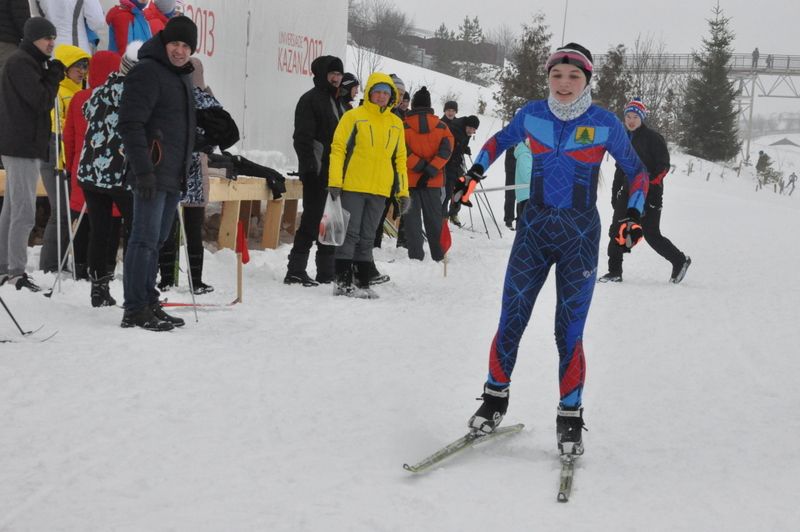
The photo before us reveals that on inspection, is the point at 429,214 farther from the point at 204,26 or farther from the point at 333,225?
the point at 204,26

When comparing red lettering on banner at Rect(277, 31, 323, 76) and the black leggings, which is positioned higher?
red lettering on banner at Rect(277, 31, 323, 76)

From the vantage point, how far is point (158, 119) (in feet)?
20.2

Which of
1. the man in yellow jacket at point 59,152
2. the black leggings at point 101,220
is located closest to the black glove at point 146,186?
the black leggings at point 101,220

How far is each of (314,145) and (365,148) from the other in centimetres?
71

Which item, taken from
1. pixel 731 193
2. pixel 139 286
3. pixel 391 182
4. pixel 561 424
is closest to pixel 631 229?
pixel 561 424

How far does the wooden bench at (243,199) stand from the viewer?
30.5 ft

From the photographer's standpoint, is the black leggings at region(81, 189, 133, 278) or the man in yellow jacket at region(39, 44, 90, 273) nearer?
the black leggings at region(81, 189, 133, 278)

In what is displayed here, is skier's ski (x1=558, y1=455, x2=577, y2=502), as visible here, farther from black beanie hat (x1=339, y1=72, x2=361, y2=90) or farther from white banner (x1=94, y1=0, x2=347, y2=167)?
white banner (x1=94, y1=0, x2=347, y2=167)

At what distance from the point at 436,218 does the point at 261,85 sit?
285 centimetres

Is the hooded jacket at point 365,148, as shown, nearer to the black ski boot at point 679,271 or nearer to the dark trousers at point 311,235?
the dark trousers at point 311,235

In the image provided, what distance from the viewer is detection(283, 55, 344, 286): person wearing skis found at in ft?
28.8

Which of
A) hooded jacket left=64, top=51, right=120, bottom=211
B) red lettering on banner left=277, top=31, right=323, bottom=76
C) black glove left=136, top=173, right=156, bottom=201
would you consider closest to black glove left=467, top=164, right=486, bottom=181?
black glove left=136, top=173, right=156, bottom=201

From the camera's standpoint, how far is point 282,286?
28.7 ft

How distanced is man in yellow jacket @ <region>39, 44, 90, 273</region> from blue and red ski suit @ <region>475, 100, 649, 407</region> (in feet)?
14.1
